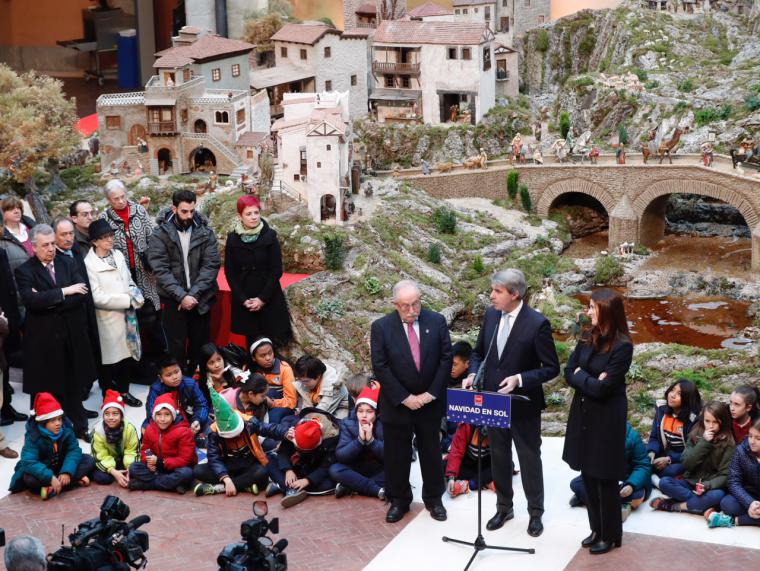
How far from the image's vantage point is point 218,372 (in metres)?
14.5

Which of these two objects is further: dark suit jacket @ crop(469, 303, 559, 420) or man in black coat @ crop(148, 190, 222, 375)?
man in black coat @ crop(148, 190, 222, 375)

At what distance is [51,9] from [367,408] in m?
33.4

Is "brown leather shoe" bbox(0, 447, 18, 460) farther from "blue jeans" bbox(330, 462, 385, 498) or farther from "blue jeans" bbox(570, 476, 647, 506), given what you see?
"blue jeans" bbox(570, 476, 647, 506)

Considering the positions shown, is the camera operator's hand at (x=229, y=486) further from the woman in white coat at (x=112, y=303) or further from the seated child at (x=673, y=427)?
the seated child at (x=673, y=427)

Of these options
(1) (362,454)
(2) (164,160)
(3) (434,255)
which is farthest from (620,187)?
(1) (362,454)

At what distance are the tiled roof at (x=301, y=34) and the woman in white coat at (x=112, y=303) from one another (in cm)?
3583

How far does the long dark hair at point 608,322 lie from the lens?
1091cm

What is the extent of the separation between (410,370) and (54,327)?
4714 millimetres

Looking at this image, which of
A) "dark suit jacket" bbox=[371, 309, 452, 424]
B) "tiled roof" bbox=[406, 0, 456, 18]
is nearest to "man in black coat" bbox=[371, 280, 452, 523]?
"dark suit jacket" bbox=[371, 309, 452, 424]

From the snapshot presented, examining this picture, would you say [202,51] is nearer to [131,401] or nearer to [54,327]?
[131,401]

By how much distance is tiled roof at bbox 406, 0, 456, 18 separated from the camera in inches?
2184

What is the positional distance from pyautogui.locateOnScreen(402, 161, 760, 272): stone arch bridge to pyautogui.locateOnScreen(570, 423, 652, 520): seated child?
111 ft

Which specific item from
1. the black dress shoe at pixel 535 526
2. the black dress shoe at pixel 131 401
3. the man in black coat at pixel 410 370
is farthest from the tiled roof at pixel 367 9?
the black dress shoe at pixel 535 526

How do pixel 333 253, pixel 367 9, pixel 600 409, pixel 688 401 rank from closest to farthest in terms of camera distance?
pixel 600 409 < pixel 688 401 < pixel 333 253 < pixel 367 9
